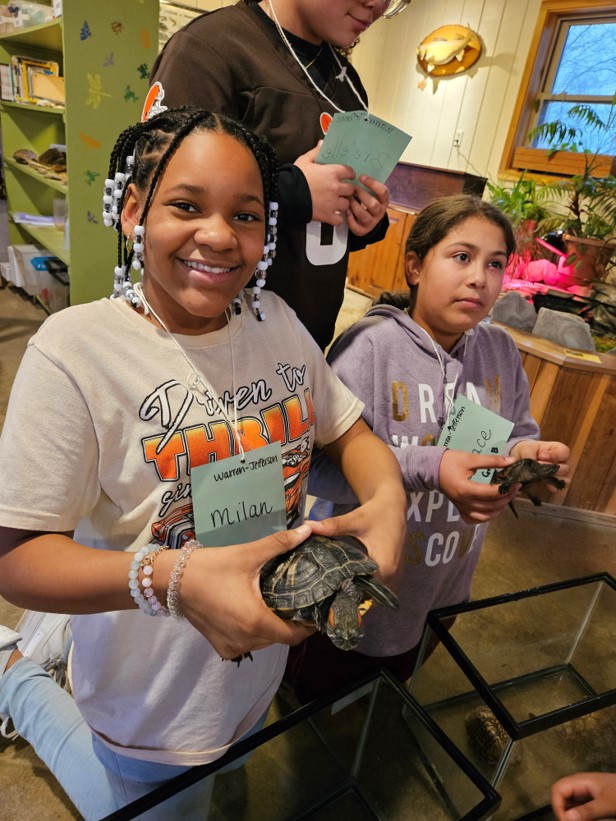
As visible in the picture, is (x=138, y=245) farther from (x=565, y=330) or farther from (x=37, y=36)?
(x=37, y=36)

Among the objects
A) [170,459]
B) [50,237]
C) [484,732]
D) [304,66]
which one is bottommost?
[484,732]

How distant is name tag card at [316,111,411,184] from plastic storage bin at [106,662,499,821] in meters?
0.88

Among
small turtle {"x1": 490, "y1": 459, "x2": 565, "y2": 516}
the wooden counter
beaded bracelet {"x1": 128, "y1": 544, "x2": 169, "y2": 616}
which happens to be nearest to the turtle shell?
beaded bracelet {"x1": 128, "y1": 544, "x2": 169, "y2": 616}

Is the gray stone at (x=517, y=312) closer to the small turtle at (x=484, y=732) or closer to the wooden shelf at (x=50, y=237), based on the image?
the small turtle at (x=484, y=732)

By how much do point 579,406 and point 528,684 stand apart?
57.6 inches

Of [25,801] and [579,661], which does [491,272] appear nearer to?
[579,661]

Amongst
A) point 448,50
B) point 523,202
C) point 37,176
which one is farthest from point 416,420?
point 448,50

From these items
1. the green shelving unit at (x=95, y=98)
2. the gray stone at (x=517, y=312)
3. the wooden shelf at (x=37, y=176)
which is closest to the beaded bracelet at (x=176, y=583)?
the gray stone at (x=517, y=312)

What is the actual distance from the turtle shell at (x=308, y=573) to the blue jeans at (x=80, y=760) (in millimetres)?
384

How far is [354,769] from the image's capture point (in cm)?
104

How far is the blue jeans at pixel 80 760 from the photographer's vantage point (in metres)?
0.77

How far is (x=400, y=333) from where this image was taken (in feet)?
3.63

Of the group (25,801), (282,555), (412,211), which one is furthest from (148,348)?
(412,211)

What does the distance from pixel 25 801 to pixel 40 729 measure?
30 centimetres
